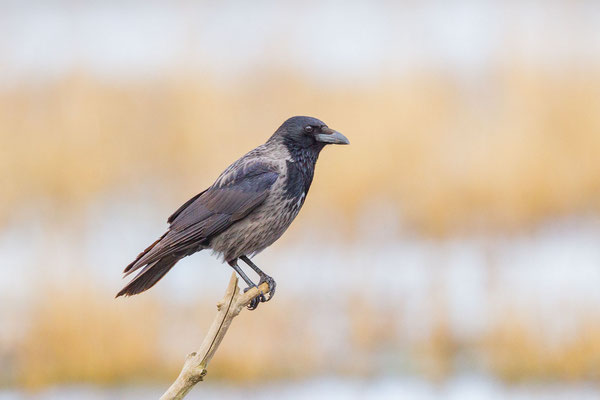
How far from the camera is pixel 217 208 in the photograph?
432 centimetres

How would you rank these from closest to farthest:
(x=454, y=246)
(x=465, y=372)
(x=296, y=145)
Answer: (x=296, y=145), (x=465, y=372), (x=454, y=246)

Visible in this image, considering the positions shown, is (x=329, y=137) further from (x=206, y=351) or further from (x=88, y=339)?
(x=88, y=339)

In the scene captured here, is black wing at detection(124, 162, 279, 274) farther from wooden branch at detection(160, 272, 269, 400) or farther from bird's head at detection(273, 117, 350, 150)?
wooden branch at detection(160, 272, 269, 400)

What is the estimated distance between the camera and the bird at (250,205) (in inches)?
164

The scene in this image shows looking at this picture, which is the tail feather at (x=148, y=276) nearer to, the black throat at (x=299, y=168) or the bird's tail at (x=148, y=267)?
the bird's tail at (x=148, y=267)

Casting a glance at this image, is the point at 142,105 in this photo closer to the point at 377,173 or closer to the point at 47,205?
the point at 47,205

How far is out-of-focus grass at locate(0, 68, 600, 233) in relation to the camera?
10133 millimetres

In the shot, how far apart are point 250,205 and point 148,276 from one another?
0.63m

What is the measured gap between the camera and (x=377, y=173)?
10.4 meters

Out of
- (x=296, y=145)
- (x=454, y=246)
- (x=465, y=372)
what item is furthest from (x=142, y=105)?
(x=296, y=145)

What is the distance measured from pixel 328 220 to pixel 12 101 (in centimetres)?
425

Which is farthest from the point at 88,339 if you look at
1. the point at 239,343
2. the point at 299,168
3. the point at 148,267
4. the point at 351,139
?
the point at 148,267

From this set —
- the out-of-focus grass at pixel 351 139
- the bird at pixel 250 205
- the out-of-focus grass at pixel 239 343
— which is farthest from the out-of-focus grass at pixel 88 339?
the bird at pixel 250 205

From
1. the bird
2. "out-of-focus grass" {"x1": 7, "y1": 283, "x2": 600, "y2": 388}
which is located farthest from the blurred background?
the bird
